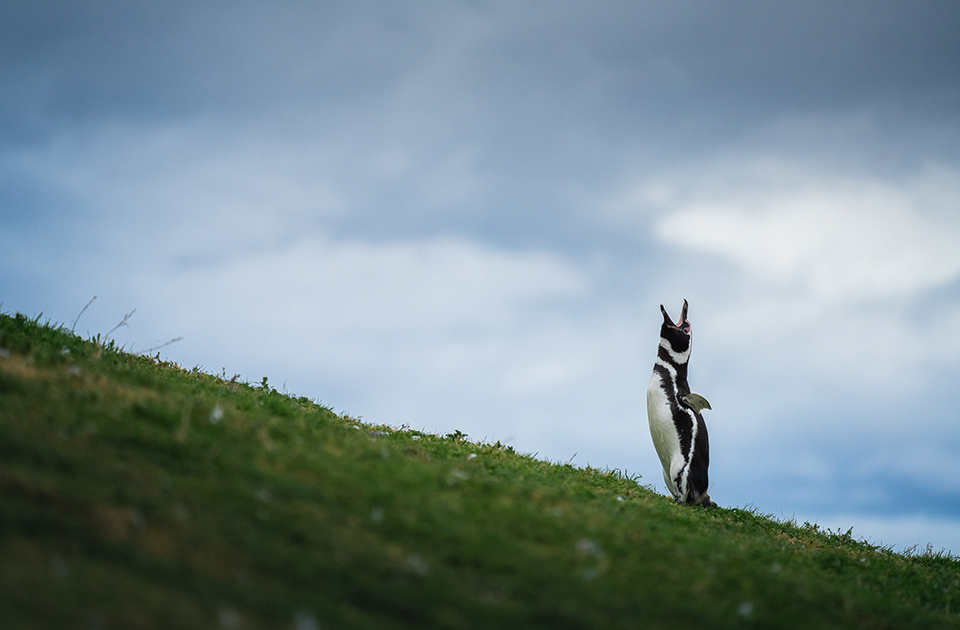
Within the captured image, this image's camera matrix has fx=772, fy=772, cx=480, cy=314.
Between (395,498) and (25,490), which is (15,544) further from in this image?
(395,498)

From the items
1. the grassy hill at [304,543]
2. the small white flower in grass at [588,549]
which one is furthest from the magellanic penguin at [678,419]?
the small white flower in grass at [588,549]

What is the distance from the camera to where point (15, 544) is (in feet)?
18.5

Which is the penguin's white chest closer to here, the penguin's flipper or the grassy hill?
the penguin's flipper

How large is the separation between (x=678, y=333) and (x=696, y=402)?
1.48 metres

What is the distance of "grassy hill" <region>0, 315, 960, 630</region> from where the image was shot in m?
5.54

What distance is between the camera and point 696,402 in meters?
15.9

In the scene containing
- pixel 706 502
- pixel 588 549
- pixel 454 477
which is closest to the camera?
pixel 588 549

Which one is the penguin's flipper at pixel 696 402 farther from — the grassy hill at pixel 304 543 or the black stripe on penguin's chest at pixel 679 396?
the grassy hill at pixel 304 543

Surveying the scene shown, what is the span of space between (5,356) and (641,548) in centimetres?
891

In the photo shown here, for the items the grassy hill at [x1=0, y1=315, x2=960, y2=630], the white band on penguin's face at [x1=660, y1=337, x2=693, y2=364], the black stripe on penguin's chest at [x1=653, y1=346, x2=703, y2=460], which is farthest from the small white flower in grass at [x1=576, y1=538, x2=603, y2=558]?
the white band on penguin's face at [x1=660, y1=337, x2=693, y2=364]

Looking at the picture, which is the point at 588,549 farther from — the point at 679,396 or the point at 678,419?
the point at 679,396

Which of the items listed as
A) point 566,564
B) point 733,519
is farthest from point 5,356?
point 733,519

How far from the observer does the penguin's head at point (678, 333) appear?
639 inches

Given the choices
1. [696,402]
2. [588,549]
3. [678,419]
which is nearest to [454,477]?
[588,549]
